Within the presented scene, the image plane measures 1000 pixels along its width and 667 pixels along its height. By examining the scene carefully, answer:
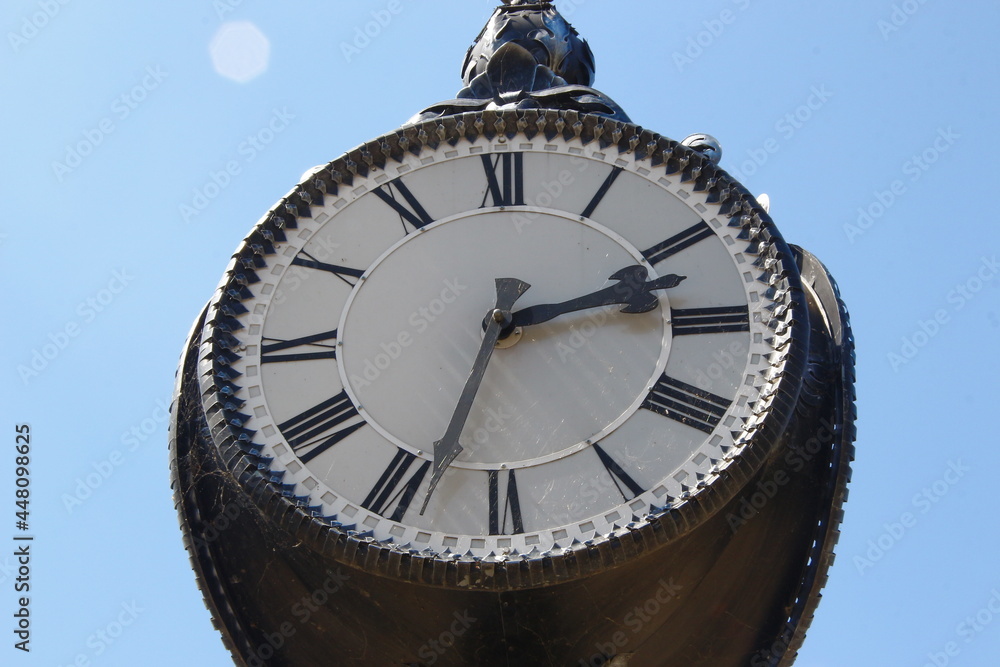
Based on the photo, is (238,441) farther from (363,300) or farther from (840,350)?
(840,350)

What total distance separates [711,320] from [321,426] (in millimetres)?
1687

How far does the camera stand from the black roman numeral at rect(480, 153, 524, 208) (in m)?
6.64

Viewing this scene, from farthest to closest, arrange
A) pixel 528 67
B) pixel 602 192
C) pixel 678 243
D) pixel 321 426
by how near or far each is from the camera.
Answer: pixel 528 67 < pixel 602 192 < pixel 678 243 < pixel 321 426

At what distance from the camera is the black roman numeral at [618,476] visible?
5426mm

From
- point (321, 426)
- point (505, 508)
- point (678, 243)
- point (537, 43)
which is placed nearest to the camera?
point (505, 508)

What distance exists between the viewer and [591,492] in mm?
5480

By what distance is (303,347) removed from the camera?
6191mm

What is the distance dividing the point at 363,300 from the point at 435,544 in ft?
4.78
